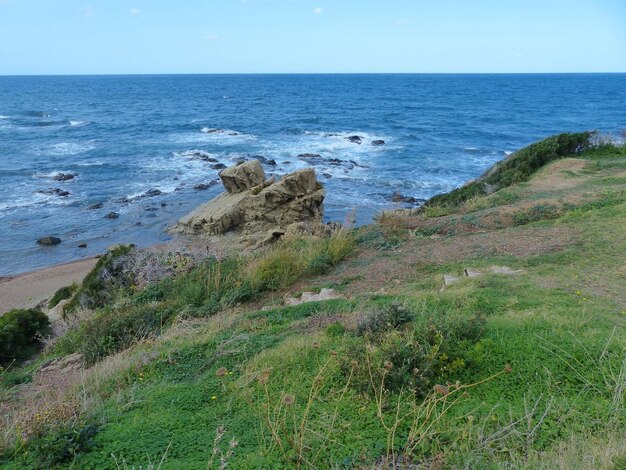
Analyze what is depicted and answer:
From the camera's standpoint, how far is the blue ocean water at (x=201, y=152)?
23.4 meters

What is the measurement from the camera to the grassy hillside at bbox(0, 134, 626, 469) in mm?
3664

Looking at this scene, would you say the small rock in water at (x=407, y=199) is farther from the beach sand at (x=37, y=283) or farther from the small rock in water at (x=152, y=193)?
the beach sand at (x=37, y=283)

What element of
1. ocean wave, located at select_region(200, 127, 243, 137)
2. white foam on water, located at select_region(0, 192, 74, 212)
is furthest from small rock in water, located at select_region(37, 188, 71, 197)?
ocean wave, located at select_region(200, 127, 243, 137)

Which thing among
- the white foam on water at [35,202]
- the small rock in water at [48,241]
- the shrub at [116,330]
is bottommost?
the small rock in water at [48,241]

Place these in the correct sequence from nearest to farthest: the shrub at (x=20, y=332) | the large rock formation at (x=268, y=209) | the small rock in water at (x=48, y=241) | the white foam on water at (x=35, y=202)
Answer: the shrub at (x=20, y=332)
the large rock formation at (x=268, y=209)
the small rock in water at (x=48, y=241)
the white foam on water at (x=35, y=202)

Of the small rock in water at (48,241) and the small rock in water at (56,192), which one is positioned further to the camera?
the small rock in water at (56,192)

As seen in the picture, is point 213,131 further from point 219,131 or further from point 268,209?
point 268,209

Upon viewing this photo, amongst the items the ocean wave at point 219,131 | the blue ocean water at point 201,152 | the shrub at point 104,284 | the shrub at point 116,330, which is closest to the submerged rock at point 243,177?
the blue ocean water at point 201,152

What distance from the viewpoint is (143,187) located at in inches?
1140

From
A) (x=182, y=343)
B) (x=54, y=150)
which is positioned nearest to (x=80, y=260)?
(x=182, y=343)

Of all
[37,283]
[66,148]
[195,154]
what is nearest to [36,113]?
[66,148]

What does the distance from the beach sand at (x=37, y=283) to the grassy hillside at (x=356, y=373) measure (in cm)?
622

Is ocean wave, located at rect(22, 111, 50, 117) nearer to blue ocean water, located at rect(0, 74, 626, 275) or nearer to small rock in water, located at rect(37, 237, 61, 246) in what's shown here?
blue ocean water, located at rect(0, 74, 626, 275)

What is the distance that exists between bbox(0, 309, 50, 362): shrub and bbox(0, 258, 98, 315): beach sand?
164 inches
